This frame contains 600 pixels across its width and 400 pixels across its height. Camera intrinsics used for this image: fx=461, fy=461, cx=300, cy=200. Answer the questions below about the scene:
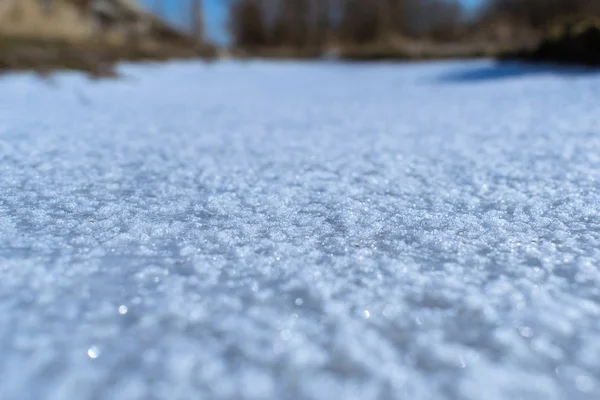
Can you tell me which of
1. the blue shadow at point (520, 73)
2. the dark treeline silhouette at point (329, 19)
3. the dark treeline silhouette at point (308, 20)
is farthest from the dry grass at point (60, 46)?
the dark treeline silhouette at point (308, 20)

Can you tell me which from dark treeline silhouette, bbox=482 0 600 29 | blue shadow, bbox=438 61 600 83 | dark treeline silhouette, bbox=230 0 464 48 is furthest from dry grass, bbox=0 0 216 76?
dark treeline silhouette, bbox=482 0 600 29

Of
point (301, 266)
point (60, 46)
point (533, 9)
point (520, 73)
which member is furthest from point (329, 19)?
point (301, 266)

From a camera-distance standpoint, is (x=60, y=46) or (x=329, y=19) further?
(x=329, y=19)

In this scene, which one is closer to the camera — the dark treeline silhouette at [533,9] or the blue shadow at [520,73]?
the blue shadow at [520,73]

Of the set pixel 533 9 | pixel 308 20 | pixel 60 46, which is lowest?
pixel 60 46

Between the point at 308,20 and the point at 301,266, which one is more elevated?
the point at 308,20

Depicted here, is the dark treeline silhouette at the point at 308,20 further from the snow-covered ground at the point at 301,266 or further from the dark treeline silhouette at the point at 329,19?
the snow-covered ground at the point at 301,266

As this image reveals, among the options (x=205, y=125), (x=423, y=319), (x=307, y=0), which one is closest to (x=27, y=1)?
(x=205, y=125)

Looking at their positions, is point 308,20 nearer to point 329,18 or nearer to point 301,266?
point 329,18
